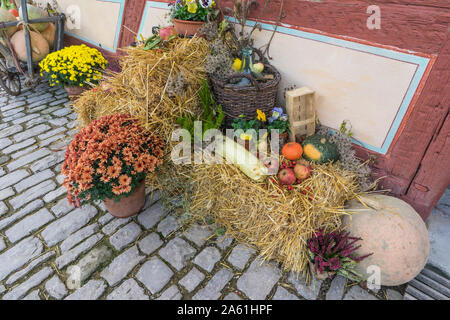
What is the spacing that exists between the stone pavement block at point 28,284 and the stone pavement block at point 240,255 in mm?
1751

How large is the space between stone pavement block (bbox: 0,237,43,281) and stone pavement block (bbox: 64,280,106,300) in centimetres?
68

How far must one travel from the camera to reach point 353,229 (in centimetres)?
260

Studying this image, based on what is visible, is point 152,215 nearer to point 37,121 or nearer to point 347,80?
point 347,80

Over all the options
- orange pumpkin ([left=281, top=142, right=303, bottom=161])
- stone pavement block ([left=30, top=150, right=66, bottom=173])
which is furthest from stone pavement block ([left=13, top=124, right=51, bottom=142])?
orange pumpkin ([left=281, top=142, right=303, bottom=161])

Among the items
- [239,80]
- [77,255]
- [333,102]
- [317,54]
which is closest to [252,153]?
[239,80]

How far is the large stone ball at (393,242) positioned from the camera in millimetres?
2377

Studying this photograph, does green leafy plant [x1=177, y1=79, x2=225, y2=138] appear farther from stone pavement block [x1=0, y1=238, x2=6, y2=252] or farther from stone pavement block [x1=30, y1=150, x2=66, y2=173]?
stone pavement block [x1=0, y1=238, x2=6, y2=252]

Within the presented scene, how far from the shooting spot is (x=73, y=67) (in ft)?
16.1

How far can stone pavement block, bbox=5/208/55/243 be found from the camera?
290 centimetres

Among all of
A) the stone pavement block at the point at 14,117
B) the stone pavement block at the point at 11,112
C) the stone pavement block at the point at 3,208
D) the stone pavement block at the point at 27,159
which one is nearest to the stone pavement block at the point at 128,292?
the stone pavement block at the point at 3,208

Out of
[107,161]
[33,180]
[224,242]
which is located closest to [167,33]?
[107,161]

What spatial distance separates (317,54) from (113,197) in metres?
2.70

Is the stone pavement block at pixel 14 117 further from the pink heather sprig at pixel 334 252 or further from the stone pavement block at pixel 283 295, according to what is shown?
the pink heather sprig at pixel 334 252

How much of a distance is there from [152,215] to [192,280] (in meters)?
0.95
